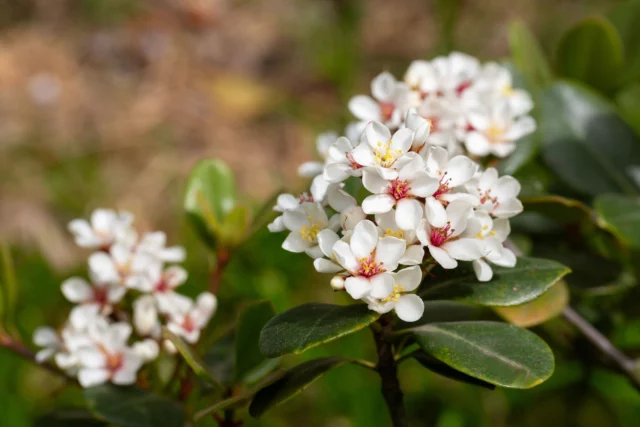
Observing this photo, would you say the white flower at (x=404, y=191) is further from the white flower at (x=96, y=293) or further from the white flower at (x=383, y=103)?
the white flower at (x=96, y=293)

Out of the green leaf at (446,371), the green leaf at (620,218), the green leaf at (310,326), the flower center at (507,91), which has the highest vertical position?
the flower center at (507,91)

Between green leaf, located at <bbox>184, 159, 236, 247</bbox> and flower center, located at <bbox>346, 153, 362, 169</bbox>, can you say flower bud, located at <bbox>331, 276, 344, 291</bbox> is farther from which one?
green leaf, located at <bbox>184, 159, 236, 247</bbox>

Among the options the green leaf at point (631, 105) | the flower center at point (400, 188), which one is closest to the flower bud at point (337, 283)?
the flower center at point (400, 188)

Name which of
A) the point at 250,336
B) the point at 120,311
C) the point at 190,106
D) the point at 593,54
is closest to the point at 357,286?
the point at 250,336

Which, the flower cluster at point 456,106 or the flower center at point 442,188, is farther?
the flower cluster at point 456,106

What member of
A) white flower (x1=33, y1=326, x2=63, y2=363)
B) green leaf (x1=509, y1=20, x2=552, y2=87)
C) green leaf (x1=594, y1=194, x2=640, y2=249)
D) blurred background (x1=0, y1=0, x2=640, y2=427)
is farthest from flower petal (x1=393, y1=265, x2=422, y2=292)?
blurred background (x1=0, y1=0, x2=640, y2=427)

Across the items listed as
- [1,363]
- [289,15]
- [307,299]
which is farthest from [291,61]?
[1,363]

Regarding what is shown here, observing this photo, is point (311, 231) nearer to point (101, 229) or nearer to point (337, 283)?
point (337, 283)
